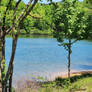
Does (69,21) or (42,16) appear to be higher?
(42,16)

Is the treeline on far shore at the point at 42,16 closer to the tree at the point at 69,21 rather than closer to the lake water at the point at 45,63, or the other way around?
the tree at the point at 69,21

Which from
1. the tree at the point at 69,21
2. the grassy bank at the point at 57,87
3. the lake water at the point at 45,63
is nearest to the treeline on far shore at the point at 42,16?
the tree at the point at 69,21

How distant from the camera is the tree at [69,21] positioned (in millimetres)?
14008

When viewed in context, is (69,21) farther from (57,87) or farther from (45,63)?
(45,63)

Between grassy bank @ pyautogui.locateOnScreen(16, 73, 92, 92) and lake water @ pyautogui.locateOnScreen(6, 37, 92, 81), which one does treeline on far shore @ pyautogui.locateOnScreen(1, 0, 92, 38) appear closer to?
lake water @ pyautogui.locateOnScreen(6, 37, 92, 81)

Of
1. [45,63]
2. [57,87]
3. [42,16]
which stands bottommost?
[45,63]

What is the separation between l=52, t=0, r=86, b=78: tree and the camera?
14.0 m

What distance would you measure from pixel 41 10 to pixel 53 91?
12.5ft

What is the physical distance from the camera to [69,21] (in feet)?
45.2

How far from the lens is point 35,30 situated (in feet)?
371

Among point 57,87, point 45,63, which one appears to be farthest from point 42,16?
point 45,63

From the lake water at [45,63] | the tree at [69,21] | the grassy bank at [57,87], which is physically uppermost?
the tree at [69,21]

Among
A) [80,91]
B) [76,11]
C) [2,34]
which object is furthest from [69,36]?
[2,34]

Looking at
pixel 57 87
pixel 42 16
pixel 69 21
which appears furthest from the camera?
pixel 69 21
